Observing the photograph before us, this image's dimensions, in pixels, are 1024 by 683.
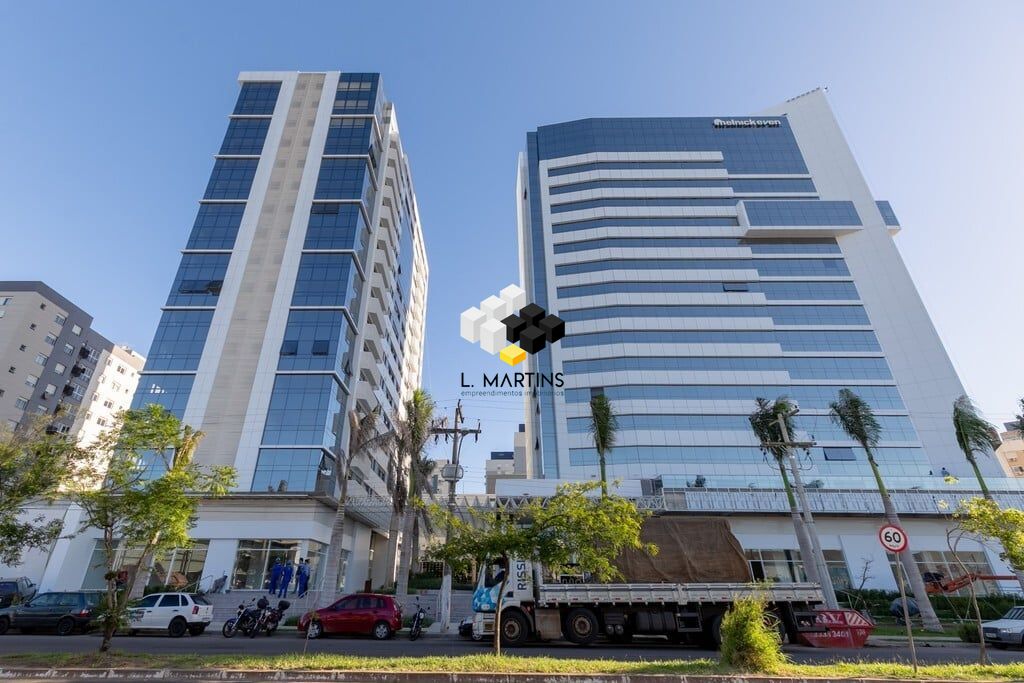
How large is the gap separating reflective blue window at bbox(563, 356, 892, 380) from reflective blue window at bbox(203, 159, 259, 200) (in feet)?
123

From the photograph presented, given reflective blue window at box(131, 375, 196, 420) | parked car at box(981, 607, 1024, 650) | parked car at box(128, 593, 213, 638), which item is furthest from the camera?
reflective blue window at box(131, 375, 196, 420)

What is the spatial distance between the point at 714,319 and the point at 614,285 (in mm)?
11393

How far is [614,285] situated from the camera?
56031 millimetres

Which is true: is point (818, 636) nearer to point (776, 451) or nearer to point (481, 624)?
point (481, 624)

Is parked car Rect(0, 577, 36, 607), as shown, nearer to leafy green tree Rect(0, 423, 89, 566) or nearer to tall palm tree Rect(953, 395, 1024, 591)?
leafy green tree Rect(0, 423, 89, 566)

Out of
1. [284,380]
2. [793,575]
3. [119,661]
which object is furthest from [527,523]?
[793,575]

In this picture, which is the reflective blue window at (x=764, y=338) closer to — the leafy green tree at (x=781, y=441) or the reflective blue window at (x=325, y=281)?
the leafy green tree at (x=781, y=441)

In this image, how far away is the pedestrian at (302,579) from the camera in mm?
28594

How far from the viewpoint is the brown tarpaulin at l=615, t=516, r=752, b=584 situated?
16422 mm

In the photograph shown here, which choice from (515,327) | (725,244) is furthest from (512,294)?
(725,244)

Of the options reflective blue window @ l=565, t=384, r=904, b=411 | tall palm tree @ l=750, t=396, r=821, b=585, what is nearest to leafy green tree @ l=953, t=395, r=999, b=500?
tall palm tree @ l=750, t=396, r=821, b=585

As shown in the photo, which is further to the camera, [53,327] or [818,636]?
[53,327]

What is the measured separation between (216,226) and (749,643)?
46.6m

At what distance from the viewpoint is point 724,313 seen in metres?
54.0
